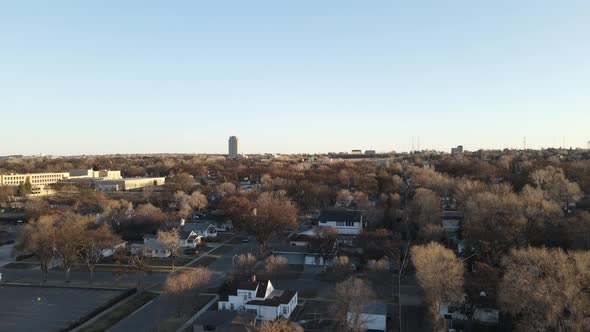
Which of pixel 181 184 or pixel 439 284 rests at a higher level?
pixel 181 184

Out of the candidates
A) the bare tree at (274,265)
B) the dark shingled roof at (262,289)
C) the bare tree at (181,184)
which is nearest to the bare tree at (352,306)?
the dark shingled roof at (262,289)

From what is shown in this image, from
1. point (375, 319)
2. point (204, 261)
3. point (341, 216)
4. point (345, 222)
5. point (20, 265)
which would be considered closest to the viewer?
point (375, 319)

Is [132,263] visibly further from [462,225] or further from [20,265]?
[462,225]

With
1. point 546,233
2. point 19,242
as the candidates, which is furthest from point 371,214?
point 19,242

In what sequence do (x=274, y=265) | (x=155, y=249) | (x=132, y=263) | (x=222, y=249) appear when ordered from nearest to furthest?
(x=274, y=265) → (x=132, y=263) → (x=155, y=249) → (x=222, y=249)

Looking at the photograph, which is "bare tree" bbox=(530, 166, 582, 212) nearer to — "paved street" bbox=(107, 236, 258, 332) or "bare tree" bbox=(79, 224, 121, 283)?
"paved street" bbox=(107, 236, 258, 332)

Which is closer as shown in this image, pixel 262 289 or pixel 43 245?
pixel 262 289

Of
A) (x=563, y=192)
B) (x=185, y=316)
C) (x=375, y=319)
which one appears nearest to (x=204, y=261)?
(x=185, y=316)

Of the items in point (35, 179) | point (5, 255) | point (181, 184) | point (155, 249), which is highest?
point (181, 184)
